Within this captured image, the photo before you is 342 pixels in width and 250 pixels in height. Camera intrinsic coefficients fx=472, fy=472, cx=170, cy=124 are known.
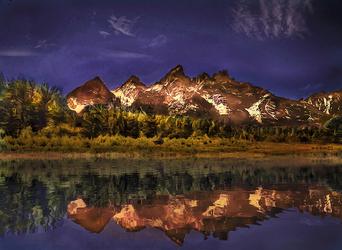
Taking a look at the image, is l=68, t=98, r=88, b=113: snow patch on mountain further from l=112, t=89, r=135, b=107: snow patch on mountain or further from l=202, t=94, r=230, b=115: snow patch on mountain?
l=202, t=94, r=230, b=115: snow patch on mountain

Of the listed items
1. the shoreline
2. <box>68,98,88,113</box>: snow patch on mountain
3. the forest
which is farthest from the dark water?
<box>68,98,88,113</box>: snow patch on mountain

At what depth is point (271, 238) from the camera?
38.0ft

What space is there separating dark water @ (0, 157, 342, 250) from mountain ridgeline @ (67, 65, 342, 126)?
5436cm

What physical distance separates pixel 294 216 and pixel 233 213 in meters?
1.82

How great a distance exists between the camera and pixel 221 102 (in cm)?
9325

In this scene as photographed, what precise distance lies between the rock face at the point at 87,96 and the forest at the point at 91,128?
1.61 m

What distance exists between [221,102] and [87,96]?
31851mm

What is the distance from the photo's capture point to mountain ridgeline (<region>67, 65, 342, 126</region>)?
80.0 metres

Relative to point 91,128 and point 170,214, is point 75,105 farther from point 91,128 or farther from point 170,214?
point 170,214

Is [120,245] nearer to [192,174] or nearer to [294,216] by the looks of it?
[294,216]

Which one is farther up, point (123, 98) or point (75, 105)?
point (123, 98)

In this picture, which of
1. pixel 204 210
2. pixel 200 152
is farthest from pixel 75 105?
pixel 204 210

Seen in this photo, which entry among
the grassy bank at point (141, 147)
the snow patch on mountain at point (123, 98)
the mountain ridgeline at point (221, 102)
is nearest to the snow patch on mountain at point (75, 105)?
the mountain ridgeline at point (221, 102)

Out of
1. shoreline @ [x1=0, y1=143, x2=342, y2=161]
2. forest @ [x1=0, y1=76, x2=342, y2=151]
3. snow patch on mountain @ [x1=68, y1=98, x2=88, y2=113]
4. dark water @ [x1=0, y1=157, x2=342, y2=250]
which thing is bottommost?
dark water @ [x1=0, y1=157, x2=342, y2=250]
